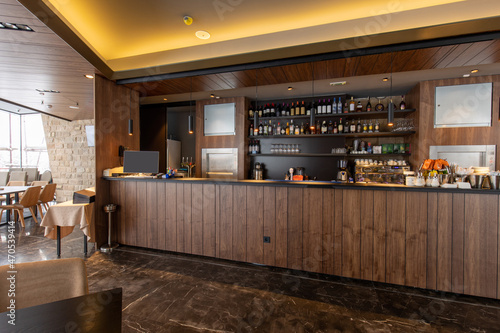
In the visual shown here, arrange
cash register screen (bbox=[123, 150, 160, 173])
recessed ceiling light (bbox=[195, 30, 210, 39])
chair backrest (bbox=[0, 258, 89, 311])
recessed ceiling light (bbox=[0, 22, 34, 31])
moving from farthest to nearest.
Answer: cash register screen (bbox=[123, 150, 160, 173]), recessed ceiling light (bbox=[195, 30, 210, 39]), recessed ceiling light (bbox=[0, 22, 34, 31]), chair backrest (bbox=[0, 258, 89, 311])

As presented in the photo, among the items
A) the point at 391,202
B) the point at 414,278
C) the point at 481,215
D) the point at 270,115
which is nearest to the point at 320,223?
the point at 391,202

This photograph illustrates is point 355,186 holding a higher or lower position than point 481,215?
higher

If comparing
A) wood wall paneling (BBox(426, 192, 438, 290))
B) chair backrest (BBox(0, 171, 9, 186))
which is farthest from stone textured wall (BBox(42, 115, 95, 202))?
wood wall paneling (BBox(426, 192, 438, 290))

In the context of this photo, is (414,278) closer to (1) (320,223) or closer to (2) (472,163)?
(1) (320,223)

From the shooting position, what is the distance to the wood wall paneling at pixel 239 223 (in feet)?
10.6

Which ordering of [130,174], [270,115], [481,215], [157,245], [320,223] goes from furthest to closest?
1. [270,115]
2. [130,174]
3. [157,245]
4. [320,223]
5. [481,215]

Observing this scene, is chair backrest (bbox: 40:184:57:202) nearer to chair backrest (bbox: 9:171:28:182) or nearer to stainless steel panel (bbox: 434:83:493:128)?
chair backrest (bbox: 9:171:28:182)

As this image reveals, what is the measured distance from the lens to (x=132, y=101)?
460cm

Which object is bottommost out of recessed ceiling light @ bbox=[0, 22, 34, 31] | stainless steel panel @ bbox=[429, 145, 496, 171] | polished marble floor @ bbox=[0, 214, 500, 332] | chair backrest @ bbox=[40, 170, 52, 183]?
polished marble floor @ bbox=[0, 214, 500, 332]

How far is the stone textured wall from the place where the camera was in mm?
7438

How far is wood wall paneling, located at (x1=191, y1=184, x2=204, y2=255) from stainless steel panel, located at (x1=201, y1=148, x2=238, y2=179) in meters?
2.15

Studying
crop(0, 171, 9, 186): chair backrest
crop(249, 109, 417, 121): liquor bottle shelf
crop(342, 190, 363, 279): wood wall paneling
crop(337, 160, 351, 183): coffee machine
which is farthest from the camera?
crop(0, 171, 9, 186): chair backrest

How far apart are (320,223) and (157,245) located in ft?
8.36

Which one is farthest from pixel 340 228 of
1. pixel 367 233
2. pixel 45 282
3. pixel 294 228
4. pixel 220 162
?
pixel 220 162
